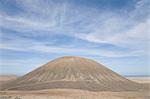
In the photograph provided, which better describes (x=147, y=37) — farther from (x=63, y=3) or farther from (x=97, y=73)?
(x=97, y=73)

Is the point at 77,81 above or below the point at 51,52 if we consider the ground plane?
below

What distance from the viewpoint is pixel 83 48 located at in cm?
562

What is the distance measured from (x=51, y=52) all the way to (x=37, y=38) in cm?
53

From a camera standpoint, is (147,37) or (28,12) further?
(28,12)

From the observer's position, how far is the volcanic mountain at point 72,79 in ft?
22.4

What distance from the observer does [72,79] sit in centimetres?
779

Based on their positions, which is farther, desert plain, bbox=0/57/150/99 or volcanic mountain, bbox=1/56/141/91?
volcanic mountain, bbox=1/56/141/91

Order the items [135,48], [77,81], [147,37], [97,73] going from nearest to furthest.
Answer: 1. [147,37]
2. [135,48]
3. [77,81]
4. [97,73]

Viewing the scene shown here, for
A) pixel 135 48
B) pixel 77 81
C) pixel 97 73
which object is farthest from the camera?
pixel 97 73

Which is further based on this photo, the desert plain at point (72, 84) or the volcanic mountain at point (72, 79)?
the volcanic mountain at point (72, 79)

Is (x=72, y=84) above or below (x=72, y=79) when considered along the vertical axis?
below

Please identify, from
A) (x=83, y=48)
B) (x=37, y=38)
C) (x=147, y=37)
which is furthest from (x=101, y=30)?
(x=37, y=38)

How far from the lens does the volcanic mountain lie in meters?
6.82

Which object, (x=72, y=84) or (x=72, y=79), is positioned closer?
(x=72, y=84)
